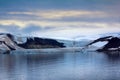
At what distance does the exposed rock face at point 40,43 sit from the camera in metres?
47.3

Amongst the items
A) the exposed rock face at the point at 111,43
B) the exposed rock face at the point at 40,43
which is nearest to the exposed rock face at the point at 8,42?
the exposed rock face at the point at 40,43

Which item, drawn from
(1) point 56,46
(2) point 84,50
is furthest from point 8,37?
(2) point 84,50

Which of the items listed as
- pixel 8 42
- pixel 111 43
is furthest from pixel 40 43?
pixel 111 43

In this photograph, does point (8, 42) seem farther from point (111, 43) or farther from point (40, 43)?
point (111, 43)

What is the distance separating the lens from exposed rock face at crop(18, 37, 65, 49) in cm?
4731

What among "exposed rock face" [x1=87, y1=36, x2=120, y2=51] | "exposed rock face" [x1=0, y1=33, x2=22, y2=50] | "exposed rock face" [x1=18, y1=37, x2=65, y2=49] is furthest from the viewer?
"exposed rock face" [x1=18, y1=37, x2=65, y2=49]

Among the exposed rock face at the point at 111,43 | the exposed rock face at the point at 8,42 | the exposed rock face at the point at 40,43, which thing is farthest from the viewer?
the exposed rock face at the point at 40,43

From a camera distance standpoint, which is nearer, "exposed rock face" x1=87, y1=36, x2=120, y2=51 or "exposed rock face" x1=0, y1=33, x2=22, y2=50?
"exposed rock face" x1=87, y1=36, x2=120, y2=51

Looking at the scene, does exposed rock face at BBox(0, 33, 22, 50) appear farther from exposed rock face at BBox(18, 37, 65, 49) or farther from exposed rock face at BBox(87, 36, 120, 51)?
exposed rock face at BBox(87, 36, 120, 51)

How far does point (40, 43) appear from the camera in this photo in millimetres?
49750

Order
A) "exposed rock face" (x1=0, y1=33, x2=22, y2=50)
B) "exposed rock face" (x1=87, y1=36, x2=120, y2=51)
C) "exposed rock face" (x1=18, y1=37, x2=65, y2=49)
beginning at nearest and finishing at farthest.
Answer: "exposed rock face" (x1=87, y1=36, x2=120, y2=51)
"exposed rock face" (x1=0, y1=33, x2=22, y2=50)
"exposed rock face" (x1=18, y1=37, x2=65, y2=49)

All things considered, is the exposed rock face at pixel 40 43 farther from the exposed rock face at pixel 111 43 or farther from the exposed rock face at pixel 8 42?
the exposed rock face at pixel 111 43

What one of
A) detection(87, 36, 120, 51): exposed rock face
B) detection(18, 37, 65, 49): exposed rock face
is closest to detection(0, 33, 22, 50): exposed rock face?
detection(18, 37, 65, 49): exposed rock face

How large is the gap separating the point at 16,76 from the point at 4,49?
34.0 meters
